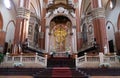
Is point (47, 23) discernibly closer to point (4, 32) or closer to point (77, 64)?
point (4, 32)

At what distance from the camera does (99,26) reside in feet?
49.2

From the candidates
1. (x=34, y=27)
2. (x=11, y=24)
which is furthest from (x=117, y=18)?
(x=11, y=24)

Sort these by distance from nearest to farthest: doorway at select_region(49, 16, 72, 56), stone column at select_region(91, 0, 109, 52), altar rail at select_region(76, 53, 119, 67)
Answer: altar rail at select_region(76, 53, 119, 67) < stone column at select_region(91, 0, 109, 52) < doorway at select_region(49, 16, 72, 56)

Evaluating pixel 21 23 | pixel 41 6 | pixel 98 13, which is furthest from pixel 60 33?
pixel 98 13

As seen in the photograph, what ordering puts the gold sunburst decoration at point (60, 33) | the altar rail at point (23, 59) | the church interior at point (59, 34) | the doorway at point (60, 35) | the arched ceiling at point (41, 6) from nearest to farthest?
the altar rail at point (23, 59) < the church interior at point (59, 34) < the doorway at point (60, 35) < the gold sunburst decoration at point (60, 33) < the arched ceiling at point (41, 6)

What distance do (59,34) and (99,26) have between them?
6264 mm

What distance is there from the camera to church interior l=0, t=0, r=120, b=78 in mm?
12242

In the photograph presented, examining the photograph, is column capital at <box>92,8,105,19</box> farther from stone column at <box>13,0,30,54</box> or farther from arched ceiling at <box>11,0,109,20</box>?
arched ceiling at <box>11,0,109,20</box>

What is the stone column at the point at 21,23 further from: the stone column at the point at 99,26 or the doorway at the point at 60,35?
the stone column at the point at 99,26

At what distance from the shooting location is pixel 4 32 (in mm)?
19656

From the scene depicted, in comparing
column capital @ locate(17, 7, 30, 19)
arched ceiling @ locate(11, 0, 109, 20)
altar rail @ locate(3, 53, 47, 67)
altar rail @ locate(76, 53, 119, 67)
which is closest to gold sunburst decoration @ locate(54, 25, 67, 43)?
arched ceiling @ locate(11, 0, 109, 20)

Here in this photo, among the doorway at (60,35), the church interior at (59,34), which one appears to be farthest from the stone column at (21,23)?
the doorway at (60,35)

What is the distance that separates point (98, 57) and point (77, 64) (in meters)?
Result: 1.63

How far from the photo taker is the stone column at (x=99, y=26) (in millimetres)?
14541
